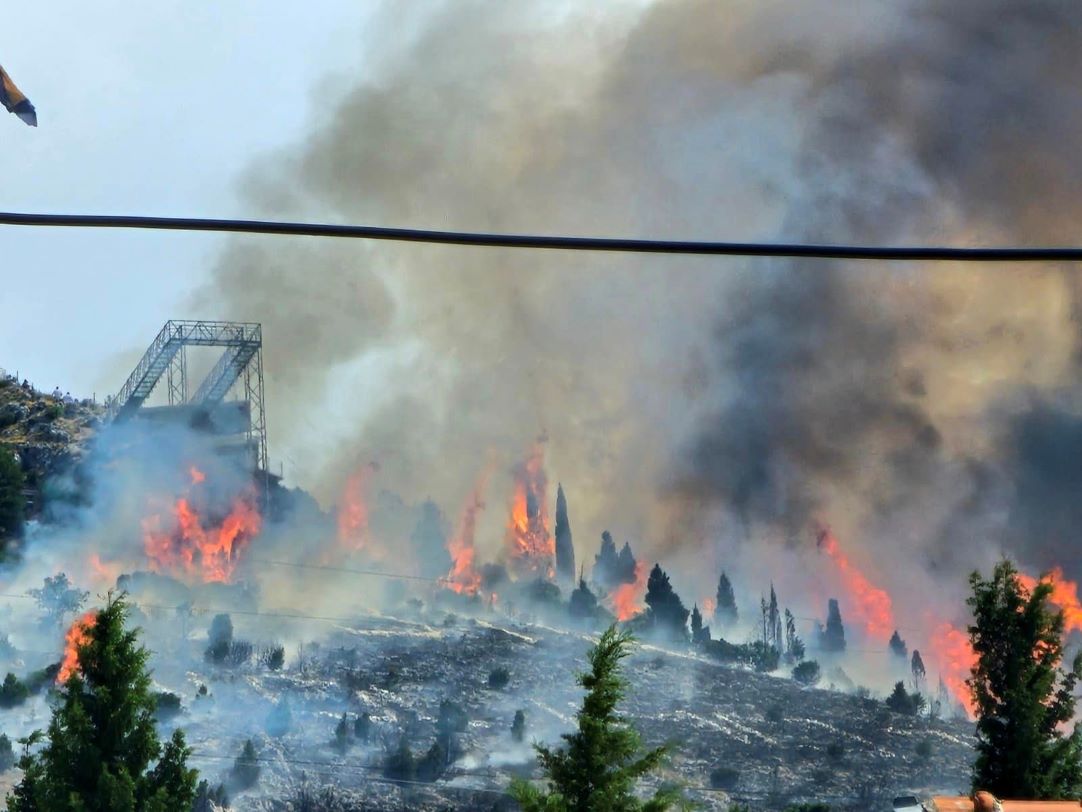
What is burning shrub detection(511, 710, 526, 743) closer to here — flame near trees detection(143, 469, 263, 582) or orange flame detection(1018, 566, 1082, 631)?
flame near trees detection(143, 469, 263, 582)

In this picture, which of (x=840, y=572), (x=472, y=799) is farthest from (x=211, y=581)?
(x=840, y=572)

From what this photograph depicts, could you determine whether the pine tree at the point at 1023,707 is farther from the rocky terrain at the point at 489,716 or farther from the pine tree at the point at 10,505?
the pine tree at the point at 10,505

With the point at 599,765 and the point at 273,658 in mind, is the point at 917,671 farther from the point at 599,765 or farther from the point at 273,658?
the point at 599,765

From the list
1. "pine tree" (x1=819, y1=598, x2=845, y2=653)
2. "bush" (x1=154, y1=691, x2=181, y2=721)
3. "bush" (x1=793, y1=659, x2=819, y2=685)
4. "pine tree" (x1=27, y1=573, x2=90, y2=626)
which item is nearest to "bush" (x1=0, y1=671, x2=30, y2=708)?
"pine tree" (x1=27, y1=573, x2=90, y2=626)

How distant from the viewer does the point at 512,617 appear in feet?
243

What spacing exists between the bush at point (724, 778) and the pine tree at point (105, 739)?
42329 mm

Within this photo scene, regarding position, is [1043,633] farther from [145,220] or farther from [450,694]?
[450,694]

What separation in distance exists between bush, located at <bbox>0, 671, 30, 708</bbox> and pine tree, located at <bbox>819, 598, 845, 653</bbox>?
39.7 meters

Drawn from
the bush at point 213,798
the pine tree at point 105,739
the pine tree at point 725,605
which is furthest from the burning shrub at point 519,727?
the pine tree at point 105,739

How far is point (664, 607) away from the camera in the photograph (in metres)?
72.5

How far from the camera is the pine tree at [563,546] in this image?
237ft

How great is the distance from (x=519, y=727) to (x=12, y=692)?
79.8 feet

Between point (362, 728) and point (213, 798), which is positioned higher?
point (362, 728)

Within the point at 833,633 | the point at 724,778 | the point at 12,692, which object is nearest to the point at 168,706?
the point at 12,692
